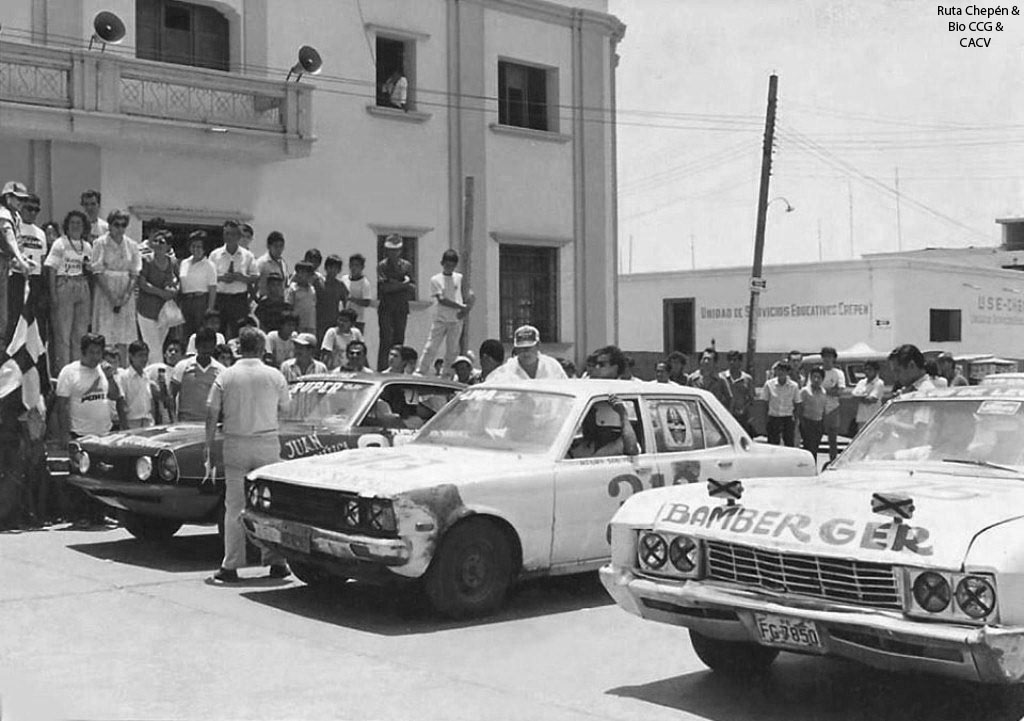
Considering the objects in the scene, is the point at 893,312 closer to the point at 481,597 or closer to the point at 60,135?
the point at 60,135

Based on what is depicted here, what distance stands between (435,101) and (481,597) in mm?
15055

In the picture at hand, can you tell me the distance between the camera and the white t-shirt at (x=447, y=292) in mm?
16516

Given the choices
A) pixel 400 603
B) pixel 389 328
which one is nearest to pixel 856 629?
pixel 400 603

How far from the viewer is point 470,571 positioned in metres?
7.89

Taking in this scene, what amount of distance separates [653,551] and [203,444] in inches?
184

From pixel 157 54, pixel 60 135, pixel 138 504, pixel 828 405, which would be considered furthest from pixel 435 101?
pixel 138 504

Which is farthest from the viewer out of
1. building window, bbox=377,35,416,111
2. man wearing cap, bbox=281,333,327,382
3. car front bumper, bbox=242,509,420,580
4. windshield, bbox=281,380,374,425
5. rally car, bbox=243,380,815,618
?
building window, bbox=377,35,416,111

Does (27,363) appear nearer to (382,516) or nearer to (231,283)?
(231,283)

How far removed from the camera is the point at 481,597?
25.9ft

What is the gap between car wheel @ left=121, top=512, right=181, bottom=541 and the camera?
10688mm

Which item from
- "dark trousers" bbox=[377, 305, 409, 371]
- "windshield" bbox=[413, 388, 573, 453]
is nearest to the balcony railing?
"dark trousers" bbox=[377, 305, 409, 371]

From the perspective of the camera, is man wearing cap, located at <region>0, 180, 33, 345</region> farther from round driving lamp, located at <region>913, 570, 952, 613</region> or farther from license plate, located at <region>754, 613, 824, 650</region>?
round driving lamp, located at <region>913, 570, 952, 613</region>

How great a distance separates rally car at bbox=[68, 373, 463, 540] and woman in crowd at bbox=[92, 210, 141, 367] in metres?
3.23

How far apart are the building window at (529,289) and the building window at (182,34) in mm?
6070
